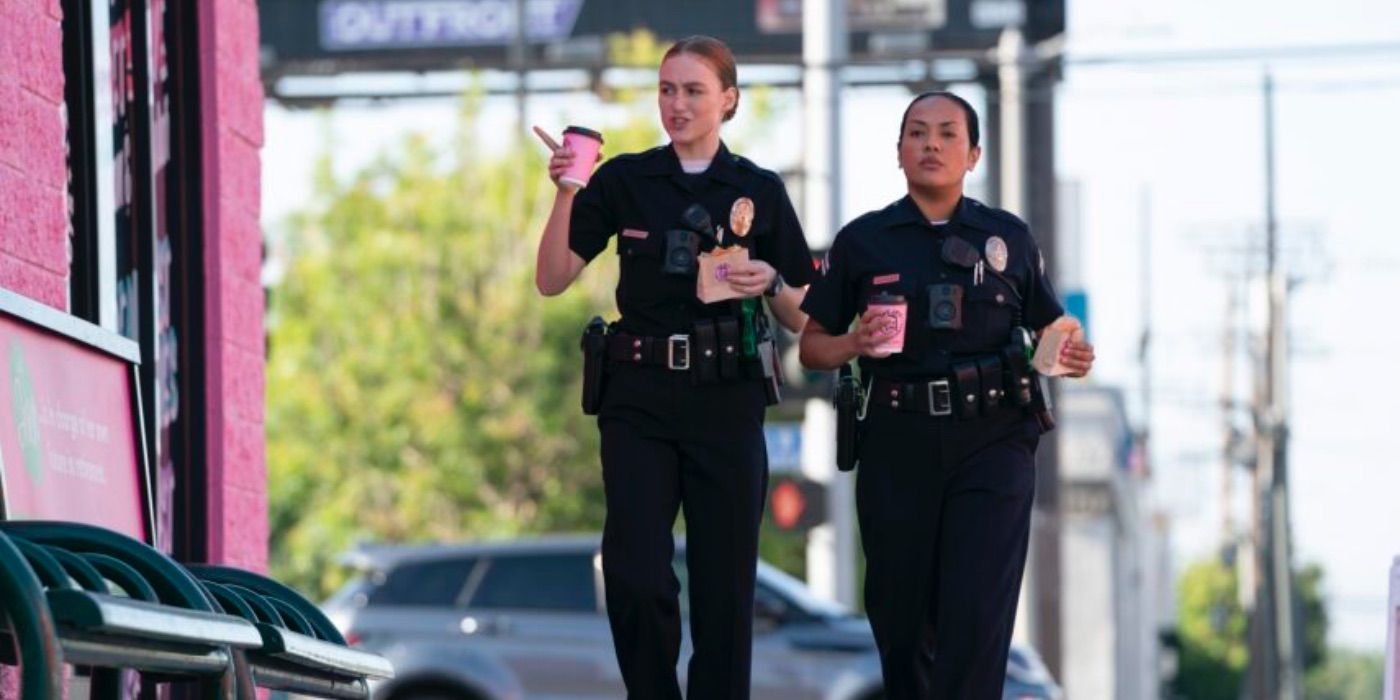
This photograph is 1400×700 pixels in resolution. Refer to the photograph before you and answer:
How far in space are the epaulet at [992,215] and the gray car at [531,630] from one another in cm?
1048

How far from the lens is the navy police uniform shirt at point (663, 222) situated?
7.59m

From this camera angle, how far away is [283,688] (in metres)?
6.81

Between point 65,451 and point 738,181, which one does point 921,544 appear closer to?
point 738,181

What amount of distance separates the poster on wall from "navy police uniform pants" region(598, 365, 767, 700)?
115 cm

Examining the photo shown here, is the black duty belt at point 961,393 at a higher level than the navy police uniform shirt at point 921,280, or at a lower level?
lower

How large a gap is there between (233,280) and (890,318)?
3148 mm

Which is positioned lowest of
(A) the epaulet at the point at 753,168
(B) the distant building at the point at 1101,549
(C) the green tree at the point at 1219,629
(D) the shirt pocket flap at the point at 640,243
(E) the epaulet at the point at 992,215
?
(C) the green tree at the point at 1219,629

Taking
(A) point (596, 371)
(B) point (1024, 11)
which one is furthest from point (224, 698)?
(B) point (1024, 11)

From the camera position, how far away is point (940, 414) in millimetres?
7629

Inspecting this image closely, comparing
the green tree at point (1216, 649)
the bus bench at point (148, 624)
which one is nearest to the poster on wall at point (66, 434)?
the bus bench at point (148, 624)

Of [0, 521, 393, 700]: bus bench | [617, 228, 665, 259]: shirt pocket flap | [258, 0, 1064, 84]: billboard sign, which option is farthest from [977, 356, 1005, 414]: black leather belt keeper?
[258, 0, 1064, 84]: billboard sign

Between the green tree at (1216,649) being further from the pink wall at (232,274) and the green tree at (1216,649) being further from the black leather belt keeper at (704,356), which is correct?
the black leather belt keeper at (704,356)

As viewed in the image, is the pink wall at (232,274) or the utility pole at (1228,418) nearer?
the pink wall at (232,274)

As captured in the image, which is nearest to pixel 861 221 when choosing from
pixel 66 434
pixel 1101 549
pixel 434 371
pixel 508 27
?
pixel 66 434
